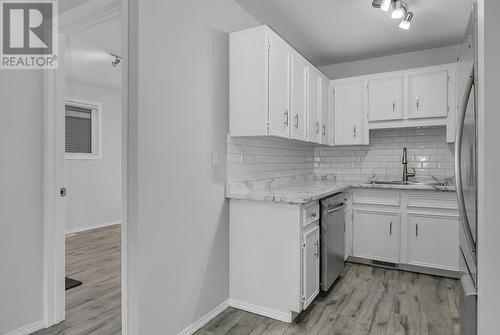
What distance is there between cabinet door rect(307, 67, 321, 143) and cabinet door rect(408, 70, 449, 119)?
1.07 metres

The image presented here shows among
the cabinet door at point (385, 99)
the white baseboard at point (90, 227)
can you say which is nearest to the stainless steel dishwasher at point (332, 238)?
the cabinet door at point (385, 99)

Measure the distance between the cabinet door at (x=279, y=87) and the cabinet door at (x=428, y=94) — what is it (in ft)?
5.61

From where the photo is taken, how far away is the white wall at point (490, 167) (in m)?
1.19

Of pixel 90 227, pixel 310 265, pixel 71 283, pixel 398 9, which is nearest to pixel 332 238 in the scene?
pixel 310 265

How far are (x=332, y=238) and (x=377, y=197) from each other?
1019 millimetres

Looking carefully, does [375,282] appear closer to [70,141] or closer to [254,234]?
[254,234]

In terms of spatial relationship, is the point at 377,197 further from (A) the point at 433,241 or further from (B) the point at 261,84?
(B) the point at 261,84

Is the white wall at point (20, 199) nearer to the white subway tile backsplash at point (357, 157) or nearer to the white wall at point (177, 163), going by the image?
the white wall at point (177, 163)

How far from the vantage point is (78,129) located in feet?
17.0

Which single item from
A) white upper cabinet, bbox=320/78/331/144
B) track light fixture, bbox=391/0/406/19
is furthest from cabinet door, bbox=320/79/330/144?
track light fixture, bbox=391/0/406/19

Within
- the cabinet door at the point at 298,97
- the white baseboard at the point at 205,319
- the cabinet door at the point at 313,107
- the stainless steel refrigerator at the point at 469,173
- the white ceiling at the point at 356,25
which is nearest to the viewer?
the stainless steel refrigerator at the point at 469,173

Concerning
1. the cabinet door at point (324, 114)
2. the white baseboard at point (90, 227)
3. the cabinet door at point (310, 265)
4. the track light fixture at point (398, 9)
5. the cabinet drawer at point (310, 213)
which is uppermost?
the track light fixture at point (398, 9)

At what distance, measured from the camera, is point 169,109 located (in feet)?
6.45

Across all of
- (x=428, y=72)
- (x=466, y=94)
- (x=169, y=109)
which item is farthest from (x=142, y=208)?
(x=428, y=72)
